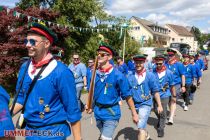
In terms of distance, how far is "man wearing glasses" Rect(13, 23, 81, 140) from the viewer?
3.00 meters

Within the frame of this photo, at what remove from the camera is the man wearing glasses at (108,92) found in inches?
201

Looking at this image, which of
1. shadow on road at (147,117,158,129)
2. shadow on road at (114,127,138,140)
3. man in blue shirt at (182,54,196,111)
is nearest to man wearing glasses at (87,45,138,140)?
shadow on road at (114,127,138,140)

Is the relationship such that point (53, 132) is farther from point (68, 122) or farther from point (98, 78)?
point (98, 78)

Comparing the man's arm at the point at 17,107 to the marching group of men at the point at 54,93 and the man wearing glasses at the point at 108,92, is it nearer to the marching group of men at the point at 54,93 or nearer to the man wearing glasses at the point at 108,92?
the marching group of men at the point at 54,93

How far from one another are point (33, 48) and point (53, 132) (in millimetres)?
772

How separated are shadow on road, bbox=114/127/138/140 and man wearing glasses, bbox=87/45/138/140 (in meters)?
2.48

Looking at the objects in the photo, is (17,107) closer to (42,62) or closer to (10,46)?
(42,62)

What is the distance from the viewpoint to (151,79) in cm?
634

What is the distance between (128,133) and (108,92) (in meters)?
3.12

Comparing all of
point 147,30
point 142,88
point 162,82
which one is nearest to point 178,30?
point 147,30

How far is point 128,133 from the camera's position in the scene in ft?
26.2

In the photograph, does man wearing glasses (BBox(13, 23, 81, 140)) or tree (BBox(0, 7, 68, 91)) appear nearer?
man wearing glasses (BBox(13, 23, 81, 140))

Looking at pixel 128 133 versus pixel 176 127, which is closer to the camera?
pixel 128 133

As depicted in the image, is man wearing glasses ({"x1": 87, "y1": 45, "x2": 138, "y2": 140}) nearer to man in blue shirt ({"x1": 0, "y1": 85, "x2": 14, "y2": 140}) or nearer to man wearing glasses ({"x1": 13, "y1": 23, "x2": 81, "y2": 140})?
man wearing glasses ({"x1": 13, "y1": 23, "x2": 81, "y2": 140})
